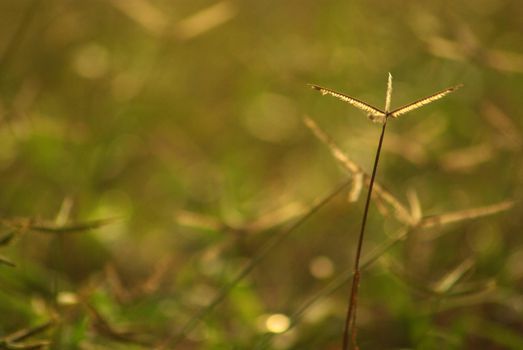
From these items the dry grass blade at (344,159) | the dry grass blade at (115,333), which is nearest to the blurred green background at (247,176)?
the dry grass blade at (115,333)

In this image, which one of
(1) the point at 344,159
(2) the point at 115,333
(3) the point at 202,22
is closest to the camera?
(1) the point at 344,159

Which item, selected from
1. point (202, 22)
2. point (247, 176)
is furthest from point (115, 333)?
point (202, 22)

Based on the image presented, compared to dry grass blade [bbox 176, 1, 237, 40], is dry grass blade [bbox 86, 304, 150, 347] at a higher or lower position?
lower

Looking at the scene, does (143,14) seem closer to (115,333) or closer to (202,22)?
(202,22)

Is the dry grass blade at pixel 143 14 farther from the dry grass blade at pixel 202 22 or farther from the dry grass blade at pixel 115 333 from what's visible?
the dry grass blade at pixel 115 333

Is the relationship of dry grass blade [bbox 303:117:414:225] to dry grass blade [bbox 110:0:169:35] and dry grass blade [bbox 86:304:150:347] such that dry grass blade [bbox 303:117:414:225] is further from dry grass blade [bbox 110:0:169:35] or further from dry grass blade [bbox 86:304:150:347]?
dry grass blade [bbox 110:0:169:35]

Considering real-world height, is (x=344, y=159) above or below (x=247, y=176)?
below

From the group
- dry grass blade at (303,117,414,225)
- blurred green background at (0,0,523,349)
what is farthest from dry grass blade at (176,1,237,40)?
dry grass blade at (303,117,414,225)

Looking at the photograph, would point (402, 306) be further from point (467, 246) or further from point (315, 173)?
point (315, 173)

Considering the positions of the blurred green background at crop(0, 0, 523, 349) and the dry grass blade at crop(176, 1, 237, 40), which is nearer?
the blurred green background at crop(0, 0, 523, 349)
